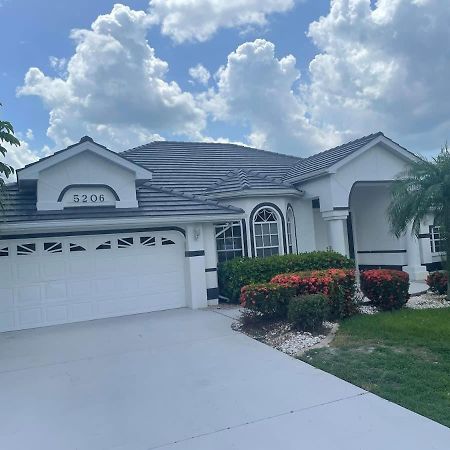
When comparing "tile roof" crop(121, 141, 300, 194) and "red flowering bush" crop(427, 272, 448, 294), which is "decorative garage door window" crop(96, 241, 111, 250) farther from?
"red flowering bush" crop(427, 272, 448, 294)

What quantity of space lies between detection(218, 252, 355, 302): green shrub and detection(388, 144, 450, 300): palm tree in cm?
243

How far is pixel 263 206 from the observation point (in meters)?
14.0

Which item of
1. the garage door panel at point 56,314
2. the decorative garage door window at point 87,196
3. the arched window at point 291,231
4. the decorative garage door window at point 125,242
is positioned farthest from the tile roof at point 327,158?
the garage door panel at point 56,314

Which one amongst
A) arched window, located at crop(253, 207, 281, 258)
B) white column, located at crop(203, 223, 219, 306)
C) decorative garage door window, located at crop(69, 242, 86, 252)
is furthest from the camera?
arched window, located at crop(253, 207, 281, 258)

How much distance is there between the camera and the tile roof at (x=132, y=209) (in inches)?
402

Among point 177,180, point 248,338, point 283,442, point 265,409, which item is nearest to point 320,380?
point 265,409

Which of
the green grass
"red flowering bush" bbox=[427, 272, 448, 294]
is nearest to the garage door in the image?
the green grass

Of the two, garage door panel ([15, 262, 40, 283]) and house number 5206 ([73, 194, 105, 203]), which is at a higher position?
house number 5206 ([73, 194, 105, 203])

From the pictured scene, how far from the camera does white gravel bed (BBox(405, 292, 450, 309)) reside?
413 inches

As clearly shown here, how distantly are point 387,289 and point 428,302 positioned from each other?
1.87 metres

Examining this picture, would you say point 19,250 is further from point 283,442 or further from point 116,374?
point 283,442

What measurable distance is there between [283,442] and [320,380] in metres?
1.74

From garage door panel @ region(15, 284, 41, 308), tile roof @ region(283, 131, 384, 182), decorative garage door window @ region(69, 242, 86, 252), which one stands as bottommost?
garage door panel @ region(15, 284, 41, 308)

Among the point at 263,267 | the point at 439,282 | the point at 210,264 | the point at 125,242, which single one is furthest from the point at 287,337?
the point at 439,282
